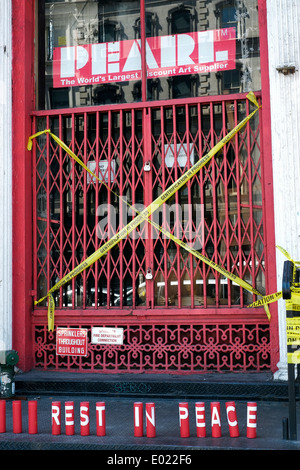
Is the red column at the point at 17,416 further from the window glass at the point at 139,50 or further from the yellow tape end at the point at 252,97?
the yellow tape end at the point at 252,97

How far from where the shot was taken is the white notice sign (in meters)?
8.98

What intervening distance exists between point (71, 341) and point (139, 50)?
198 inches

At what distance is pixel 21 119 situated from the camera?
9492mm

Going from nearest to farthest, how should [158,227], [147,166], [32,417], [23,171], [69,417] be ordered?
[69,417] → [32,417] → [158,227] → [147,166] → [23,171]

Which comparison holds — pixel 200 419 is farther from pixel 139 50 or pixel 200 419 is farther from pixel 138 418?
pixel 139 50

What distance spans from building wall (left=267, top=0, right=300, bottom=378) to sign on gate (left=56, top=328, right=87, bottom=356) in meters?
3.12

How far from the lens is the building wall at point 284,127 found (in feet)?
27.0

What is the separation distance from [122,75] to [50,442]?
6054 millimetres

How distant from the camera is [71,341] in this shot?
9141 mm

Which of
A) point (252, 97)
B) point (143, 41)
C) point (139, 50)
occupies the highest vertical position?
point (143, 41)

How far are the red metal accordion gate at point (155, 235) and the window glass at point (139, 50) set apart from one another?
37 cm

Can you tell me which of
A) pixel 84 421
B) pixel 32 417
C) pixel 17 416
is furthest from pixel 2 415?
pixel 84 421

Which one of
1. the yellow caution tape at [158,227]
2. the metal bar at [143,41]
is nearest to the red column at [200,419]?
the yellow caution tape at [158,227]
